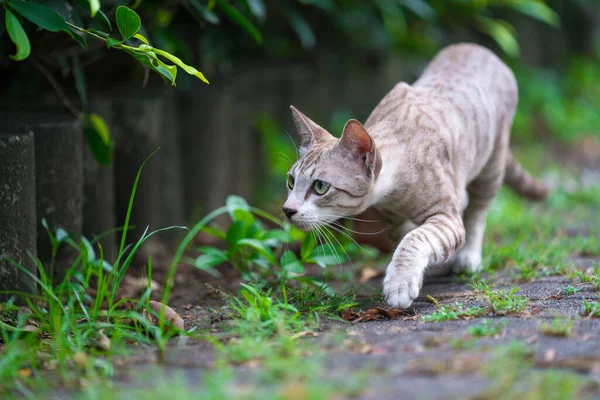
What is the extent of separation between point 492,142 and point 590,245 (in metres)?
0.98

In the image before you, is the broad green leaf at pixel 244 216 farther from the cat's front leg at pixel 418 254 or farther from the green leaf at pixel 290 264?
the cat's front leg at pixel 418 254

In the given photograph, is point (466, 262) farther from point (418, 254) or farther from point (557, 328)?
point (557, 328)

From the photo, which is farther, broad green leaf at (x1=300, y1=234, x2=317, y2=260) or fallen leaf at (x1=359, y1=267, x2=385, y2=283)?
fallen leaf at (x1=359, y1=267, x2=385, y2=283)

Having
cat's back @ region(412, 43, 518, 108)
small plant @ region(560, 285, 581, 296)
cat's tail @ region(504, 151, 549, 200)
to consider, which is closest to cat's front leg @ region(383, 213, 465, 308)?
small plant @ region(560, 285, 581, 296)

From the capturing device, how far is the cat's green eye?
3.77m

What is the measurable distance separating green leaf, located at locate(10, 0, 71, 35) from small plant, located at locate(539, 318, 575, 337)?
2.48 m

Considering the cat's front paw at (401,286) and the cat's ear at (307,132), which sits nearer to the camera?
the cat's front paw at (401,286)

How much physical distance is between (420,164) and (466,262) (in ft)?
2.81

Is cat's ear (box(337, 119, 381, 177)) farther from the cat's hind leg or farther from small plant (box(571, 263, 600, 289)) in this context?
the cat's hind leg

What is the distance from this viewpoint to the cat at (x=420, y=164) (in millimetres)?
3719

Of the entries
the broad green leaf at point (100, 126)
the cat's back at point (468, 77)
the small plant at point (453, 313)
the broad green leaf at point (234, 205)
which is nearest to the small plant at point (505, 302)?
the small plant at point (453, 313)

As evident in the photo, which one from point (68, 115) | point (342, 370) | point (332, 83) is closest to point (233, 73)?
point (332, 83)

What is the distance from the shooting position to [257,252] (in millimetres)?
4340

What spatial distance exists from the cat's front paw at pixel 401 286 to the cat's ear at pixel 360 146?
571 mm
